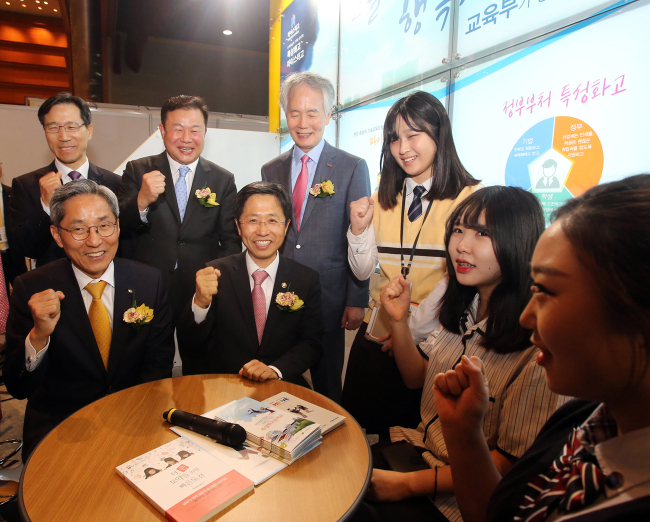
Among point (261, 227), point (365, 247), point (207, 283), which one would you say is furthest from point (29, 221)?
point (365, 247)

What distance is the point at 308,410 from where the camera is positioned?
4.92 ft

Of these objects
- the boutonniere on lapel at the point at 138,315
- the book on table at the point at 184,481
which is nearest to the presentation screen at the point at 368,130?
the boutonniere on lapel at the point at 138,315

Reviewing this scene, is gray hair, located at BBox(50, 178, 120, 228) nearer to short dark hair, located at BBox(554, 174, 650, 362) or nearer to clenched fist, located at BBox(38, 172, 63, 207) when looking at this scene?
clenched fist, located at BBox(38, 172, 63, 207)

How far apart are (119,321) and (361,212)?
1.30m

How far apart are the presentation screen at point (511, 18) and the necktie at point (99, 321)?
2478 mm

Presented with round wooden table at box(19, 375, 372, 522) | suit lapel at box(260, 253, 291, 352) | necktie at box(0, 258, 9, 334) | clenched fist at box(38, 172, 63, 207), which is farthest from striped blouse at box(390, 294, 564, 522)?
necktie at box(0, 258, 9, 334)

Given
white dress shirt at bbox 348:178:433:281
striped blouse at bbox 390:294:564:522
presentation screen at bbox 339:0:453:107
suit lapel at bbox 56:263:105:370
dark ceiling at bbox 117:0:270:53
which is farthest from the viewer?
dark ceiling at bbox 117:0:270:53

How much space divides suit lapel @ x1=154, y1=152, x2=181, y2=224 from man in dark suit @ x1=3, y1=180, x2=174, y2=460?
0.67m

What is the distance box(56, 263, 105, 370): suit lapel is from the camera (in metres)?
1.81

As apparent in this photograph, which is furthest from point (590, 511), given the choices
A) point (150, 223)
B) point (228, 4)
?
point (228, 4)

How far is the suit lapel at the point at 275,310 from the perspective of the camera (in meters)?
2.07

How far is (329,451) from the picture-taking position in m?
1.29

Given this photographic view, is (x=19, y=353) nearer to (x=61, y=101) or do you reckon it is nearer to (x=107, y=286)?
(x=107, y=286)

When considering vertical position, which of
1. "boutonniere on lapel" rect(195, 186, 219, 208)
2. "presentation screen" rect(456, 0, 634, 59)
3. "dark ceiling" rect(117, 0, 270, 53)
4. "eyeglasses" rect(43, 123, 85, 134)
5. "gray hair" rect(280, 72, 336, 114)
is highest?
"dark ceiling" rect(117, 0, 270, 53)
